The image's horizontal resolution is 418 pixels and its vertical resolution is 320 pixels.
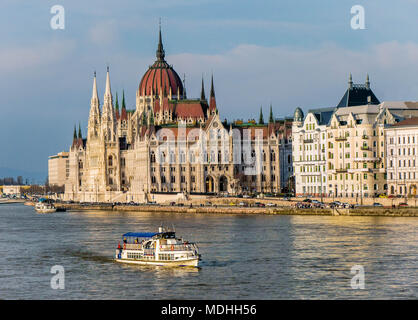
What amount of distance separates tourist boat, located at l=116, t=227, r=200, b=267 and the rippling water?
3.18ft

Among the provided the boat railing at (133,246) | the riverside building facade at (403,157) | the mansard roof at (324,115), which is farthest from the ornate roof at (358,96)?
the boat railing at (133,246)

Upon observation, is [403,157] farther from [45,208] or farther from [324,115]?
[45,208]

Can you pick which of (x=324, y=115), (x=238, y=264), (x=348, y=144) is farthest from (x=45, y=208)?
(x=238, y=264)

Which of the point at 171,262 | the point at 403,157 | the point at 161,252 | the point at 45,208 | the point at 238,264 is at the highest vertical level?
the point at 403,157

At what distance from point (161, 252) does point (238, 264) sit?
617 centimetres

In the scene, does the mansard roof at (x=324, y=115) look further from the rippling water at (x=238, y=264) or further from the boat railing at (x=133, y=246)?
the boat railing at (x=133, y=246)

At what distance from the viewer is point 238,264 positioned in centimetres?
7356

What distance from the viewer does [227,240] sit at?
94875 millimetres

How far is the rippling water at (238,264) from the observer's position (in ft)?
197

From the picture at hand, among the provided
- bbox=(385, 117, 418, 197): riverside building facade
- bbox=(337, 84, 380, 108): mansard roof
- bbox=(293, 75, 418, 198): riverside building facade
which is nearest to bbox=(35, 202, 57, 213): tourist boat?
bbox=(293, 75, 418, 198): riverside building facade

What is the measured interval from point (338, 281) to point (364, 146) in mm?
88076

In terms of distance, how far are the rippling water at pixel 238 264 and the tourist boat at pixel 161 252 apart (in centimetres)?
97
